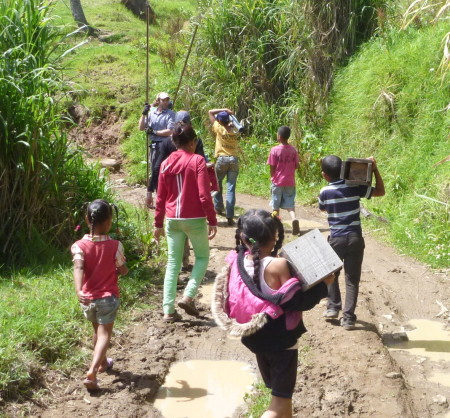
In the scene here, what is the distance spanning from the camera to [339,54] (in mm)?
13414

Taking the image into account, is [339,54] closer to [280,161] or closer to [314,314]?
[280,161]

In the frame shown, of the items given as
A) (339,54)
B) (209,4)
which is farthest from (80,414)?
(209,4)

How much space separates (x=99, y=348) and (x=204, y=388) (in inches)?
36.2

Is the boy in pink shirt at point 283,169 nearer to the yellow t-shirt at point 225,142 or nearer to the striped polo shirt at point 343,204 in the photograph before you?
the yellow t-shirt at point 225,142

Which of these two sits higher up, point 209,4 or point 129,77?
point 209,4

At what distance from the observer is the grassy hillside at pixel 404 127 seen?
898cm

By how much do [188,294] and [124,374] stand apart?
113 centimetres

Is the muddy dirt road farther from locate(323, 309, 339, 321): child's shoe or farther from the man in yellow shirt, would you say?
the man in yellow shirt

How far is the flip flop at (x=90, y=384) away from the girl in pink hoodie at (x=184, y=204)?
1.41 m

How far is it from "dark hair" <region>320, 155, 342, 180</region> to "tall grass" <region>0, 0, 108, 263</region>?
2.81m

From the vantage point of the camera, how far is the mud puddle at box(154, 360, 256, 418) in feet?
16.2

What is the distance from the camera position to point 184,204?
19.5 ft

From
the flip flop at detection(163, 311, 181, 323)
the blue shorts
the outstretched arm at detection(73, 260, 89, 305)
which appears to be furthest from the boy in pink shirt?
the outstretched arm at detection(73, 260, 89, 305)

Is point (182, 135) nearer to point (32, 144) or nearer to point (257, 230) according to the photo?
point (32, 144)
